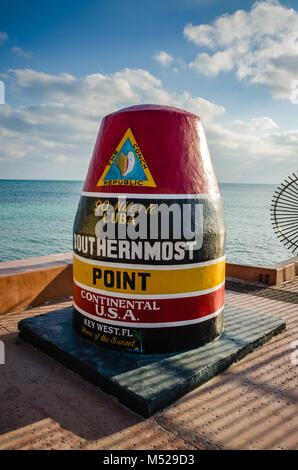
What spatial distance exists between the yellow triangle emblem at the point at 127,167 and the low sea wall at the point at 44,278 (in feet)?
11.6

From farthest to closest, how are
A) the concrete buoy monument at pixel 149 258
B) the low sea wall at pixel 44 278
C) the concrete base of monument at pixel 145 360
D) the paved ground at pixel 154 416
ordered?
the low sea wall at pixel 44 278 < the concrete buoy monument at pixel 149 258 < the concrete base of monument at pixel 145 360 < the paved ground at pixel 154 416

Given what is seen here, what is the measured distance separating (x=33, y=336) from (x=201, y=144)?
4.42 metres

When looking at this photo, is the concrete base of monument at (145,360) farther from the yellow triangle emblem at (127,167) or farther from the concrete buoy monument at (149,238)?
the yellow triangle emblem at (127,167)

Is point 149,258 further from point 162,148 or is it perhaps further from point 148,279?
point 162,148

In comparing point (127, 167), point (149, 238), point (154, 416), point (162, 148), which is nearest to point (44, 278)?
point (149, 238)

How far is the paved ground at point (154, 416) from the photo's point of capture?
347 centimetres

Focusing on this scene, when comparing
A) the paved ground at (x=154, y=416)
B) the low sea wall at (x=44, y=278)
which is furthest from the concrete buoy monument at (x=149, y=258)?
the low sea wall at (x=44, y=278)

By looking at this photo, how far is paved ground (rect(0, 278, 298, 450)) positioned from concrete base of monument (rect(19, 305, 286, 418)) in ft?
0.45

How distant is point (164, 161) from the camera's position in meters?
4.88

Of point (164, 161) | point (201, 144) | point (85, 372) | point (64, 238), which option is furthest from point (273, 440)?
point (64, 238)

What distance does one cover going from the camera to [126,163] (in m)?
4.88

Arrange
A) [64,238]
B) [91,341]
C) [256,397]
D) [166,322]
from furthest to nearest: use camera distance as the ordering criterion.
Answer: [64,238], [91,341], [166,322], [256,397]
